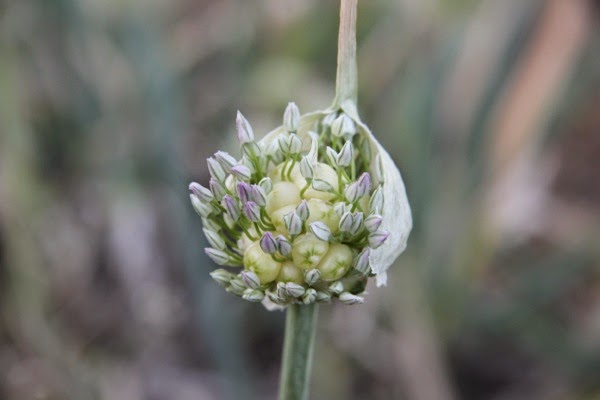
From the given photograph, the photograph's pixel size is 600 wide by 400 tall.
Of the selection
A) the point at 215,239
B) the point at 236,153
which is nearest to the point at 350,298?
the point at 215,239

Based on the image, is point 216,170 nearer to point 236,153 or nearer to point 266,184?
point 266,184

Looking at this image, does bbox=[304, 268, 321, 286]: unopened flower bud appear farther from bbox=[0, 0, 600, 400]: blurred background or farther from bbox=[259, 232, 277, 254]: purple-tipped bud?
bbox=[0, 0, 600, 400]: blurred background

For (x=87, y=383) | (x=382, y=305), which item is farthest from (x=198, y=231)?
(x=382, y=305)

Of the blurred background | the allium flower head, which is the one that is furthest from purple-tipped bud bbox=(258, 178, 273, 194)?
the blurred background

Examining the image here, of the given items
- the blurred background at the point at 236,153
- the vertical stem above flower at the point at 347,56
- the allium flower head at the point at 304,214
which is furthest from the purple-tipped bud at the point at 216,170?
the blurred background at the point at 236,153

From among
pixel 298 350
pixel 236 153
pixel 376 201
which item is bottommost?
pixel 298 350

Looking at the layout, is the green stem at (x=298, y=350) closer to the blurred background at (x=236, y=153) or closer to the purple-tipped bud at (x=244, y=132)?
the purple-tipped bud at (x=244, y=132)
